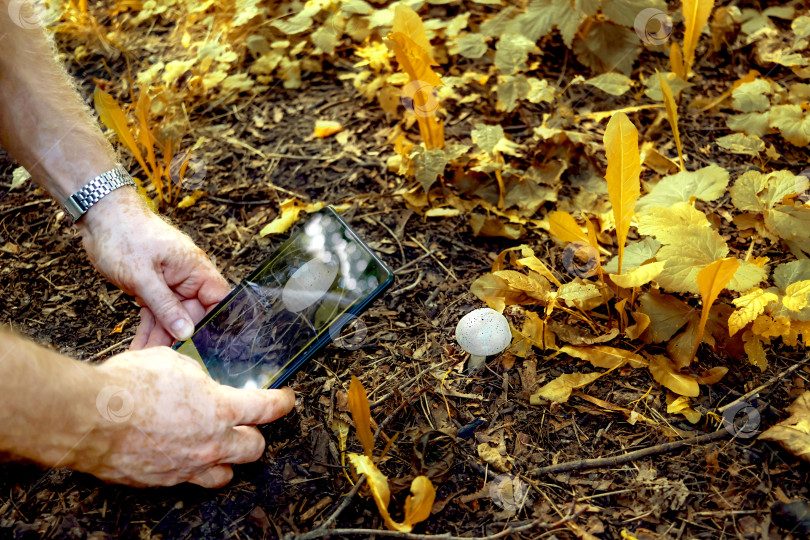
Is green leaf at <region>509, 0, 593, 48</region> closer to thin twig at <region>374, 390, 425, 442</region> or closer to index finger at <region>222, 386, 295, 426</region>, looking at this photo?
thin twig at <region>374, 390, 425, 442</region>

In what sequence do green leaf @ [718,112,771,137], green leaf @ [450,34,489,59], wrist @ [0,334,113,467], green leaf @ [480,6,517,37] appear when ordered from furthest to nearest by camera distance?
green leaf @ [480,6,517,37], green leaf @ [450,34,489,59], green leaf @ [718,112,771,137], wrist @ [0,334,113,467]

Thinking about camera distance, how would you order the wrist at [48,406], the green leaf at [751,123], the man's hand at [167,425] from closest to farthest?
1. the wrist at [48,406]
2. the man's hand at [167,425]
3. the green leaf at [751,123]

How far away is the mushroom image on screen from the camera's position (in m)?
1.61

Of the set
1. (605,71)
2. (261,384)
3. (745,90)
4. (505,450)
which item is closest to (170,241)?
(261,384)

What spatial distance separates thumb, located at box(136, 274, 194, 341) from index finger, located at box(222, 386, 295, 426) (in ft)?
0.97

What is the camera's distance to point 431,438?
1418mm

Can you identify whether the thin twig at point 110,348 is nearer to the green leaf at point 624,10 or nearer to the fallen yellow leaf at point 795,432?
the fallen yellow leaf at point 795,432

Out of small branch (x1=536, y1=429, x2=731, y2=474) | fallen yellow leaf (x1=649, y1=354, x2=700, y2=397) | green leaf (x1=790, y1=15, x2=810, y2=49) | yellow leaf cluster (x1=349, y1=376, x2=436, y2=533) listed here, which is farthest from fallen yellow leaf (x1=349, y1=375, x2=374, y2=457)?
green leaf (x1=790, y1=15, x2=810, y2=49)

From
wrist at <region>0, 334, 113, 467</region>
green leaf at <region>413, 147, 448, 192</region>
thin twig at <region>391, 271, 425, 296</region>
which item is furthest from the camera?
green leaf at <region>413, 147, 448, 192</region>

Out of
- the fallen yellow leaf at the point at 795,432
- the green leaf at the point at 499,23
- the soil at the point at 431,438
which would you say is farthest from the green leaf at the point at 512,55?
the fallen yellow leaf at the point at 795,432

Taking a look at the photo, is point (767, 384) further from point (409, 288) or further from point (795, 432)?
point (409, 288)

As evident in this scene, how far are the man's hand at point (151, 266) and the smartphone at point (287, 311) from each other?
83 mm

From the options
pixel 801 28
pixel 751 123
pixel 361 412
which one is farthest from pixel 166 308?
pixel 801 28

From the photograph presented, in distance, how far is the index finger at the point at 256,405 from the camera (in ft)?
4.35
